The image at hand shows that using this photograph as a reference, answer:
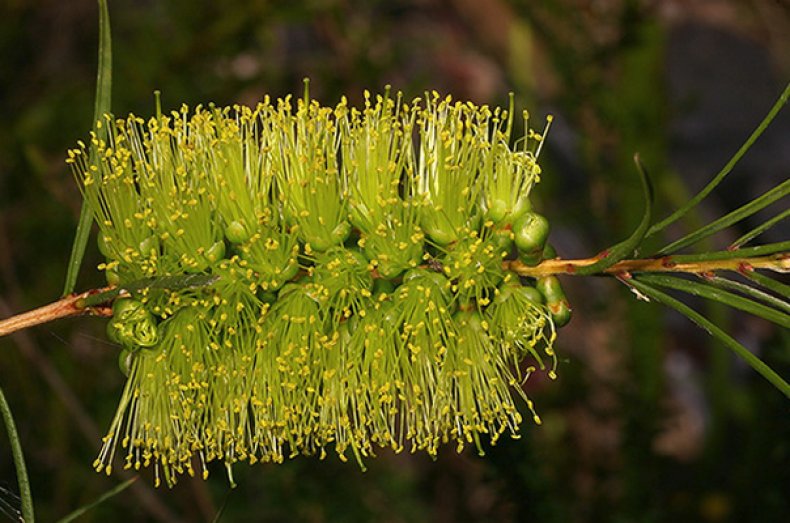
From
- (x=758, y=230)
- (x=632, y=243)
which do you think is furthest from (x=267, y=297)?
(x=758, y=230)

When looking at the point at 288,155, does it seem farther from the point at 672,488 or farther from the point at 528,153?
the point at 672,488

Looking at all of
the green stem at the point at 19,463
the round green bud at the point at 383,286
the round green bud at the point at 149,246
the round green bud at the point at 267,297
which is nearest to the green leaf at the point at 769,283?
the round green bud at the point at 383,286

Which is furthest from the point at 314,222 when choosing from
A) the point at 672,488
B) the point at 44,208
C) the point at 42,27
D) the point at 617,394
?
the point at 42,27

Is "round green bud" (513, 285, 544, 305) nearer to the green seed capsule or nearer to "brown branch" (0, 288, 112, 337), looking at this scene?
the green seed capsule

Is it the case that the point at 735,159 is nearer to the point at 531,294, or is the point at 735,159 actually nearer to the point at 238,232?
the point at 531,294

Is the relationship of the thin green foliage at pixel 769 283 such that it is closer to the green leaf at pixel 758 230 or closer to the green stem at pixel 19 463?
the green leaf at pixel 758 230
